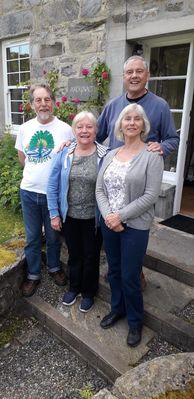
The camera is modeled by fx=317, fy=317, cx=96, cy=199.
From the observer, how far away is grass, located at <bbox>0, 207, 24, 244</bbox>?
3580mm

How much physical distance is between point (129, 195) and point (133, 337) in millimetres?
1088

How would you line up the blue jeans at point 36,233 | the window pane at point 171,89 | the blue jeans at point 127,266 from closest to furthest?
the blue jeans at point 127,266
the blue jeans at point 36,233
the window pane at point 171,89

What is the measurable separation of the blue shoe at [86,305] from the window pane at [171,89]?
2506mm

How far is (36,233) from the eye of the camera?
275cm

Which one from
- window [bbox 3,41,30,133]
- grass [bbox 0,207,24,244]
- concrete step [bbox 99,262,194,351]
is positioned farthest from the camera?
window [bbox 3,41,30,133]

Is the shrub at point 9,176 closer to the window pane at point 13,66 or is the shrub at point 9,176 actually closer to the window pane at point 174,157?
the window pane at point 13,66

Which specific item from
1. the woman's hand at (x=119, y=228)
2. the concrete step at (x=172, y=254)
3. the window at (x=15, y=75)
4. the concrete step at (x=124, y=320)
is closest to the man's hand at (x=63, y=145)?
the woman's hand at (x=119, y=228)

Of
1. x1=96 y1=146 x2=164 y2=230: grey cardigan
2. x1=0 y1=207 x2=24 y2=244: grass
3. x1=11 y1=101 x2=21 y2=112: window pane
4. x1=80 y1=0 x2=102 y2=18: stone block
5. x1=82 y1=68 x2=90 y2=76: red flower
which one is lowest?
x1=0 y1=207 x2=24 y2=244: grass

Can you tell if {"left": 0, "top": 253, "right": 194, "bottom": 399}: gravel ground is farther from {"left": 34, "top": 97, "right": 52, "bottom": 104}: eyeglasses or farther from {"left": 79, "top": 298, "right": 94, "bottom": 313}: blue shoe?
{"left": 34, "top": 97, "right": 52, "bottom": 104}: eyeglasses

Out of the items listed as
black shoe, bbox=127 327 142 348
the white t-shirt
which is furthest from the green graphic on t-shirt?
black shoe, bbox=127 327 142 348

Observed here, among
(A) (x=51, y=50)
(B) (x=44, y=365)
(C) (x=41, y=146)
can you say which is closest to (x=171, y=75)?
(A) (x=51, y=50)

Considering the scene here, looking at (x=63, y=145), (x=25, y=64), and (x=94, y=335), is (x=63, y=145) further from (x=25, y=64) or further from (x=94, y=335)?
(x=25, y=64)

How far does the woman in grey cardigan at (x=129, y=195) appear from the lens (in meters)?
1.92

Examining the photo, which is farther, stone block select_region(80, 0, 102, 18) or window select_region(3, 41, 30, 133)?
window select_region(3, 41, 30, 133)
